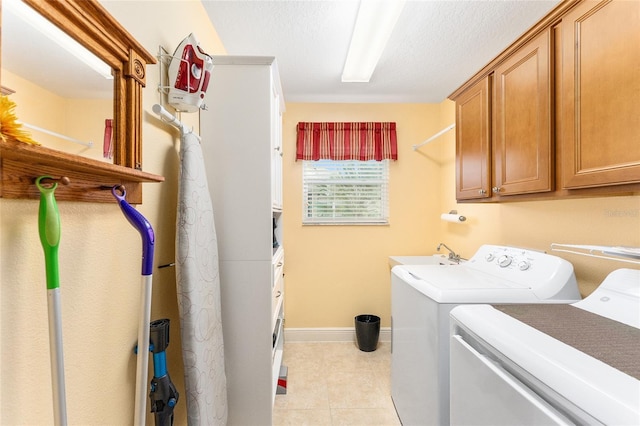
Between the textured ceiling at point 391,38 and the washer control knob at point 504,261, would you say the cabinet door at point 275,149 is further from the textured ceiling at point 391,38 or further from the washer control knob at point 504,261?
the washer control knob at point 504,261

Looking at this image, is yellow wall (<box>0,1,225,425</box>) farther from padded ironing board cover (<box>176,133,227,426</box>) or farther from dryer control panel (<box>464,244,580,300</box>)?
dryer control panel (<box>464,244,580,300</box>)

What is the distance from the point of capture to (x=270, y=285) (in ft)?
5.04

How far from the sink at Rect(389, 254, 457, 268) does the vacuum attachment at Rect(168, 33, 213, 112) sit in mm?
2173

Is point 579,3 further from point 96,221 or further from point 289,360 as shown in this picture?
point 289,360

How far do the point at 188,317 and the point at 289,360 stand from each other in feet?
5.79

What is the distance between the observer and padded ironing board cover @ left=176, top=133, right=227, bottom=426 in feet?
3.79

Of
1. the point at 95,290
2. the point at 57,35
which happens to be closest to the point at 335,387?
the point at 95,290

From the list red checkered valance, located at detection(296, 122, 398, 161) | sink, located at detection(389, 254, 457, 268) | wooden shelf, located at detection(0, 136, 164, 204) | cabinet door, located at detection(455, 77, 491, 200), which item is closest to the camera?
wooden shelf, located at detection(0, 136, 164, 204)

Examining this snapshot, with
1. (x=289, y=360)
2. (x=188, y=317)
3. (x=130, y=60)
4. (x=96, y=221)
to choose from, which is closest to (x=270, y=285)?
(x=188, y=317)

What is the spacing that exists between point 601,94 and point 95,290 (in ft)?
6.08

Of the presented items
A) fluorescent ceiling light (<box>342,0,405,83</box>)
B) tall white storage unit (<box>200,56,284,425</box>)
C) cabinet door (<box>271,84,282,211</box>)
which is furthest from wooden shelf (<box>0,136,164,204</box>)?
fluorescent ceiling light (<box>342,0,405,83</box>)

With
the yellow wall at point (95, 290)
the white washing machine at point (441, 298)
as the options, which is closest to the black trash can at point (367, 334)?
the white washing machine at point (441, 298)

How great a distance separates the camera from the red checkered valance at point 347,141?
9.60ft

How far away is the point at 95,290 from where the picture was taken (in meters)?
0.80
